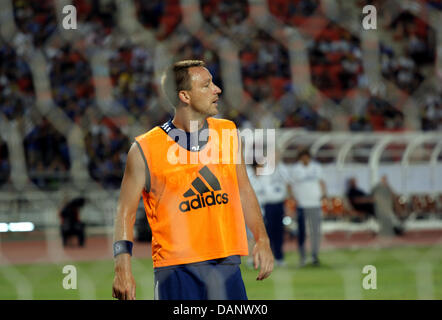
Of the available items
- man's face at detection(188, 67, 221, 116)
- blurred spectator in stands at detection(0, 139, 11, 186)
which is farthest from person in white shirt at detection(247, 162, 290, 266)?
man's face at detection(188, 67, 221, 116)

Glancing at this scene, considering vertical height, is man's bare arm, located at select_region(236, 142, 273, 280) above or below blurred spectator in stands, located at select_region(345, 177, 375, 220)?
below

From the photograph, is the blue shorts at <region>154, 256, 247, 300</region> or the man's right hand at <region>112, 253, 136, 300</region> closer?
the man's right hand at <region>112, 253, 136, 300</region>

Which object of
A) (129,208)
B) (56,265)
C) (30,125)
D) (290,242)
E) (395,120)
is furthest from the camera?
(395,120)

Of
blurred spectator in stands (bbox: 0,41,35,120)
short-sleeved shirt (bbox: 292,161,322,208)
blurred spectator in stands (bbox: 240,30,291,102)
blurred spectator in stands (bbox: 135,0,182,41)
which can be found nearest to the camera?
short-sleeved shirt (bbox: 292,161,322,208)

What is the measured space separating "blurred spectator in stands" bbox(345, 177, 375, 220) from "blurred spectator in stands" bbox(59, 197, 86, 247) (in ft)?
16.0

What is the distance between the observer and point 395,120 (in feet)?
52.5

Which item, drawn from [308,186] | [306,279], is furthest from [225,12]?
[306,279]

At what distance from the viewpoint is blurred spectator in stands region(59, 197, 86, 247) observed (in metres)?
13.3

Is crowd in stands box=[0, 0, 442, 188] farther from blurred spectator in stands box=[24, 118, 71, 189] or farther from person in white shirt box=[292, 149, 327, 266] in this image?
person in white shirt box=[292, 149, 327, 266]

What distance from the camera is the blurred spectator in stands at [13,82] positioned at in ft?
45.5

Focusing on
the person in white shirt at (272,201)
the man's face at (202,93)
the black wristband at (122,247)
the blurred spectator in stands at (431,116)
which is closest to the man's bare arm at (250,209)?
the man's face at (202,93)
